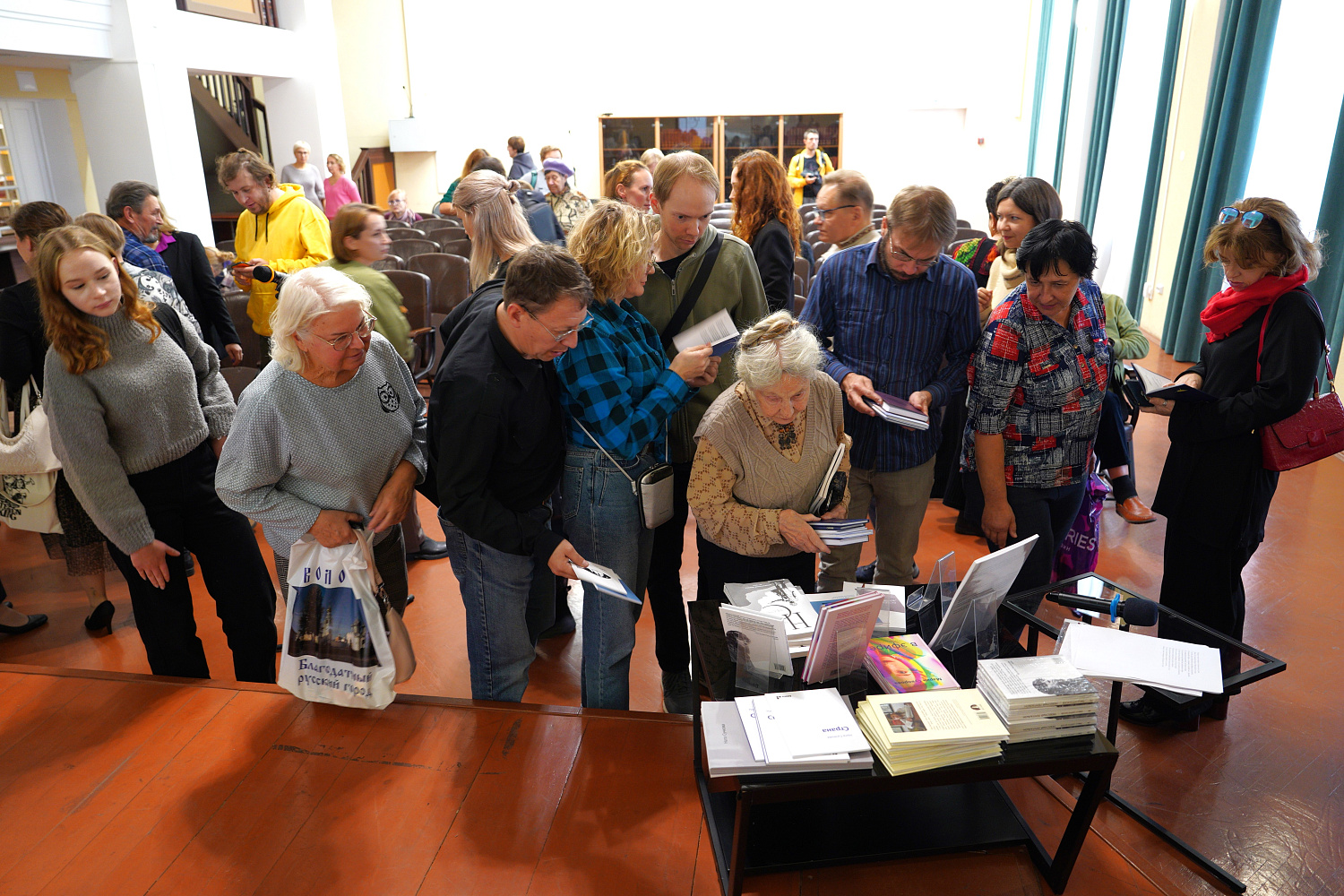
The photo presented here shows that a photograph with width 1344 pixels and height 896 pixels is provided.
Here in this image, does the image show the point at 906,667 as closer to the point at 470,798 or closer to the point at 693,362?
the point at 693,362

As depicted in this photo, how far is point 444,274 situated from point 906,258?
4456mm

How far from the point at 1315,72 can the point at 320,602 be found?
6.55 meters

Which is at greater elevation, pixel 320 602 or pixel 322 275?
pixel 322 275

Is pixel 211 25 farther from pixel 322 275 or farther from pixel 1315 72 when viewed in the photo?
pixel 1315 72

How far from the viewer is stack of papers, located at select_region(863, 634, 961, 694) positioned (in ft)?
6.02

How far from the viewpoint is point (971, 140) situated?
1570cm

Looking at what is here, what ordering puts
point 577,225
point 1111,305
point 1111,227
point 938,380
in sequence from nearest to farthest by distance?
point 577,225 → point 938,380 → point 1111,305 → point 1111,227

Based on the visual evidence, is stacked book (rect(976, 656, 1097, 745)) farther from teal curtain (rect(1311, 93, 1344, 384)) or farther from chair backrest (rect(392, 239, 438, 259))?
chair backrest (rect(392, 239, 438, 259))

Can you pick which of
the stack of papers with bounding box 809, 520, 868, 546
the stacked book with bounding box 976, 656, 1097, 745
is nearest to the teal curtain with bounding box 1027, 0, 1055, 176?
the stack of papers with bounding box 809, 520, 868, 546

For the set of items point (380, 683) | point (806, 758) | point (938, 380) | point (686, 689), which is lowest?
point (686, 689)

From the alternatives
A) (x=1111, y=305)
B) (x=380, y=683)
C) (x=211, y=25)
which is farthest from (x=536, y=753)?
(x=211, y=25)

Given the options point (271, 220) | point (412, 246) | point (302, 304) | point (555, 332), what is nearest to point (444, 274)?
point (412, 246)

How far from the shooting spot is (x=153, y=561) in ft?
Answer: 7.59

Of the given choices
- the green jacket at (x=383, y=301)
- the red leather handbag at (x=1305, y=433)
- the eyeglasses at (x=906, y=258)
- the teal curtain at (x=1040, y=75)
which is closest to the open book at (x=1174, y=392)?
the red leather handbag at (x=1305, y=433)
